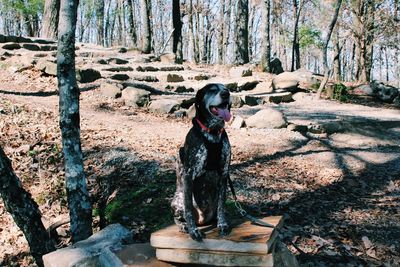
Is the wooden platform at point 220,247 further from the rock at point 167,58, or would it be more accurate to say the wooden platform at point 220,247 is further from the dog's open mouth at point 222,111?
the rock at point 167,58

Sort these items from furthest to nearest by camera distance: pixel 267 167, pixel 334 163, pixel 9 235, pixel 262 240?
pixel 334 163 → pixel 267 167 → pixel 9 235 → pixel 262 240

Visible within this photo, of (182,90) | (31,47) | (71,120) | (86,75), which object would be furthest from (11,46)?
(71,120)

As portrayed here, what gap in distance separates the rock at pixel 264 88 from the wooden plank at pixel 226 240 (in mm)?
12790

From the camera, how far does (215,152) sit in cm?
301

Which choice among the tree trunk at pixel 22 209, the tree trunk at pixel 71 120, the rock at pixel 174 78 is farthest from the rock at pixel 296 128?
the tree trunk at pixel 22 209

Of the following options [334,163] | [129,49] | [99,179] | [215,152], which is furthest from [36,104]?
[129,49]

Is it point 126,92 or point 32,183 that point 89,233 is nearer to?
point 32,183

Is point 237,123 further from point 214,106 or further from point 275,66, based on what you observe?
point 275,66

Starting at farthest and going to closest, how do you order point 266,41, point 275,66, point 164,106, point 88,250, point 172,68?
point 275,66
point 266,41
point 172,68
point 164,106
point 88,250

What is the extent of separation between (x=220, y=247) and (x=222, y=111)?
1.00 m

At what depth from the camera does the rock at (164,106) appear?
36.4 ft

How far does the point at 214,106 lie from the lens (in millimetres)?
2836

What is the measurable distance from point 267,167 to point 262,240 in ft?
15.4

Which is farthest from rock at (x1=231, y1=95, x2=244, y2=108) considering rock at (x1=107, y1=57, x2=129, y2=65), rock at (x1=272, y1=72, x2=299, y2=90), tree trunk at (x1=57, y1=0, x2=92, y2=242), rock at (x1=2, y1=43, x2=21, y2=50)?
rock at (x1=2, y1=43, x2=21, y2=50)
